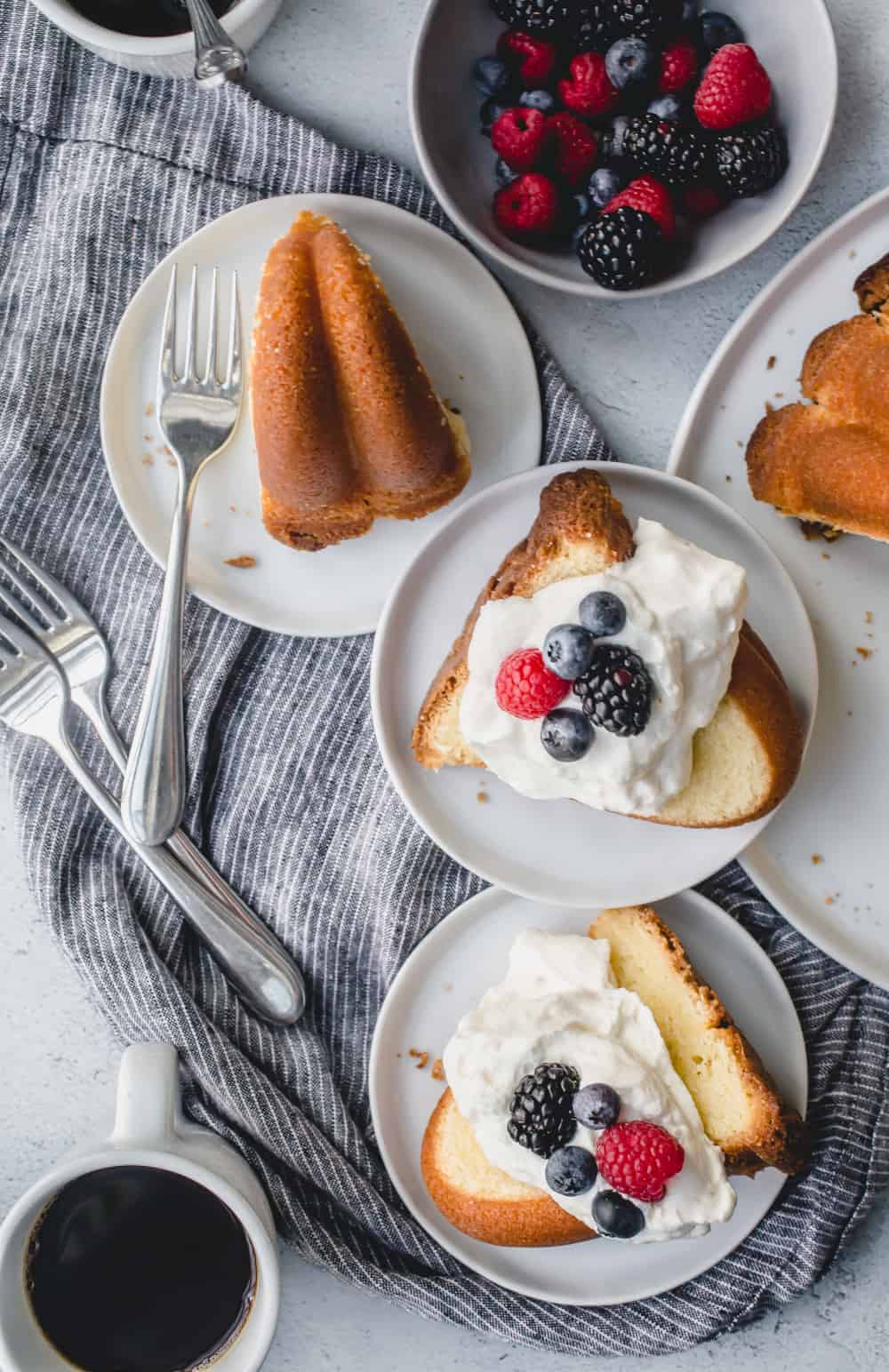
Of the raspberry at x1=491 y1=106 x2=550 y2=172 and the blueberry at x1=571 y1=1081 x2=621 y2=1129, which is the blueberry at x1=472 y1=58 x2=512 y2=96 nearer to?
the raspberry at x1=491 y1=106 x2=550 y2=172

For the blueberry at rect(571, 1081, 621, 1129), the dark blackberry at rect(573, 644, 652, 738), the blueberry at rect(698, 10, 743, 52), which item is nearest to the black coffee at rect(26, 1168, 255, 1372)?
the blueberry at rect(571, 1081, 621, 1129)

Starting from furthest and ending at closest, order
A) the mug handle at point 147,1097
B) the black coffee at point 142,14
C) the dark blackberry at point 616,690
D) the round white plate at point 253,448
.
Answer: the round white plate at point 253,448 → the black coffee at point 142,14 → the mug handle at point 147,1097 → the dark blackberry at point 616,690

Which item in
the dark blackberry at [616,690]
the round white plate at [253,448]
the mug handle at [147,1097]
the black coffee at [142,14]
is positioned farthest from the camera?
the round white plate at [253,448]

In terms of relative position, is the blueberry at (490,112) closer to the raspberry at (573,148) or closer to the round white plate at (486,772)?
the raspberry at (573,148)

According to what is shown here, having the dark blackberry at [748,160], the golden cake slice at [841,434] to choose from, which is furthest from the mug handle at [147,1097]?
the dark blackberry at [748,160]

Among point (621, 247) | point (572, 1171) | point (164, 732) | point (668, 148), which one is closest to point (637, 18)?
point (668, 148)

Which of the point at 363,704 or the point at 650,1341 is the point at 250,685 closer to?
the point at 363,704
